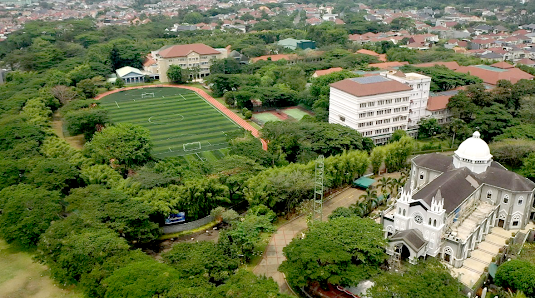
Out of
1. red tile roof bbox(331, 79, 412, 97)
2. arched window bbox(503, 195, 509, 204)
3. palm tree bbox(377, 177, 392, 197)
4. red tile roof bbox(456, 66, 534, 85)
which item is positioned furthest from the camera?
red tile roof bbox(456, 66, 534, 85)

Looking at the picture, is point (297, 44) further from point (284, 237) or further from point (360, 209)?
point (284, 237)

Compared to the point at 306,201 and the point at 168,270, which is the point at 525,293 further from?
the point at 168,270

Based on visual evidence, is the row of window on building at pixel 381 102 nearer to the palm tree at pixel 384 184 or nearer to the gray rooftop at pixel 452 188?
the palm tree at pixel 384 184

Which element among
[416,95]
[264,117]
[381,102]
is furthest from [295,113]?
[416,95]

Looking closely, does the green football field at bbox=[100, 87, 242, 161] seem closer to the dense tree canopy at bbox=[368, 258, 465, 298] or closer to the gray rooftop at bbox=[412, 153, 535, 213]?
the gray rooftop at bbox=[412, 153, 535, 213]

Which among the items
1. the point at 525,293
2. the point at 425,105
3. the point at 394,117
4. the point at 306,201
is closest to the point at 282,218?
the point at 306,201

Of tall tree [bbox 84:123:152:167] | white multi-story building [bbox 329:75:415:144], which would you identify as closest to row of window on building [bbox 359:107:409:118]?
white multi-story building [bbox 329:75:415:144]

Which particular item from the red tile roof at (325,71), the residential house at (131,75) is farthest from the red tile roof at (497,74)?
the residential house at (131,75)

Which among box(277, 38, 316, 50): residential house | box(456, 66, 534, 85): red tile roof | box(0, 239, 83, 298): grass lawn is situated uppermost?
box(456, 66, 534, 85): red tile roof
